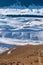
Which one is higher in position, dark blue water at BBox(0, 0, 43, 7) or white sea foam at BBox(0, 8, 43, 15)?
dark blue water at BBox(0, 0, 43, 7)

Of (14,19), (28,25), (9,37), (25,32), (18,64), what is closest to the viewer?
(18,64)

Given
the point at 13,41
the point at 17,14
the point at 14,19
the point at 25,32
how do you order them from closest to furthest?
the point at 13,41 < the point at 25,32 < the point at 14,19 < the point at 17,14

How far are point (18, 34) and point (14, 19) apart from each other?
1.35 metres

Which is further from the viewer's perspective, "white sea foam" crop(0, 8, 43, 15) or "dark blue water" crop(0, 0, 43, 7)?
"dark blue water" crop(0, 0, 43, 7)

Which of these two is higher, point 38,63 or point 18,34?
point 38,63

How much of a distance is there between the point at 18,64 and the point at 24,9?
3.84 metres

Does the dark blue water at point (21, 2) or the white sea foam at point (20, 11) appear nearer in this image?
the white sea foam at point (20, 11)

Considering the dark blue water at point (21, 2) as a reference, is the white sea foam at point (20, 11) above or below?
below

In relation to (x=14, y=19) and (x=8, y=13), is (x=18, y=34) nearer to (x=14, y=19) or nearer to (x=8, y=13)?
(x=14, y=19)

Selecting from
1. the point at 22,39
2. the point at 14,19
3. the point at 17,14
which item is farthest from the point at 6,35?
the point at 17,14

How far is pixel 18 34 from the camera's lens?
3562mm

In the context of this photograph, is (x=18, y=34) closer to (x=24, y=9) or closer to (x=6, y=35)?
(x=6, y=35)

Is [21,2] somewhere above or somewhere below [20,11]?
above

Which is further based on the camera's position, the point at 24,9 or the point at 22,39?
the point at 24,9
